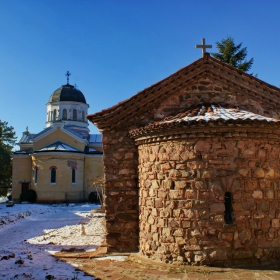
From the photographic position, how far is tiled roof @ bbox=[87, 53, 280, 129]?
29.7ft

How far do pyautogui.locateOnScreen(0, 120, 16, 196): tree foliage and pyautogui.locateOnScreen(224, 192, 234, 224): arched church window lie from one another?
1153 inches

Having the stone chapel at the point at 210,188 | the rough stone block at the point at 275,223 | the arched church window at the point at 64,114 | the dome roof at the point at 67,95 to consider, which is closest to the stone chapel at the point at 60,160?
the arched church window at the point at 64,114

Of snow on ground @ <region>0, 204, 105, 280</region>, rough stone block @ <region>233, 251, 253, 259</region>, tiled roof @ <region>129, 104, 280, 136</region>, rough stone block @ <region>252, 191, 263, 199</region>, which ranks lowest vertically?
snow on ground @ <region>0, 204, 105, 280</region>

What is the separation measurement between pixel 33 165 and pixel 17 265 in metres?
21.3

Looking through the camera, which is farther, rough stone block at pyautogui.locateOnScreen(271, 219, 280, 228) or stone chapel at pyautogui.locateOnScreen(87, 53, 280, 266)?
rough stone block at pyautogui.locateOnScreen(271, 219, 280, 228)

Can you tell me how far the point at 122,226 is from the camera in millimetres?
8805

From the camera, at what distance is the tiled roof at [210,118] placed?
23.7 feet

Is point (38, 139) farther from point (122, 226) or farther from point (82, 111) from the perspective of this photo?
point (122, 226)

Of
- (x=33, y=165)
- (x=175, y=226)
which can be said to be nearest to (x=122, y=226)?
(x=175, y=226)

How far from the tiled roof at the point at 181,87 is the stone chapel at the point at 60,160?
18.7 m

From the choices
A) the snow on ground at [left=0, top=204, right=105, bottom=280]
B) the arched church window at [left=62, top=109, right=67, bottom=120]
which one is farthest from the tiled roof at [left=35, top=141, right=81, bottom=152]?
the snow on ground at [left=0, top=204, right=105, bottom=280]

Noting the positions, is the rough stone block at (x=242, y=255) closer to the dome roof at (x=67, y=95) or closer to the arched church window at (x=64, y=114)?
the arched church window at (x=64, y=114)

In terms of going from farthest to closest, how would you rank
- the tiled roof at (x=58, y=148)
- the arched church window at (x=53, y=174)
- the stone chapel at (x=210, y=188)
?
the tiled roof at (x=58, y=148) → the arched church window at (x=53, y=174) → the stone chapel at (x=210, y=188)

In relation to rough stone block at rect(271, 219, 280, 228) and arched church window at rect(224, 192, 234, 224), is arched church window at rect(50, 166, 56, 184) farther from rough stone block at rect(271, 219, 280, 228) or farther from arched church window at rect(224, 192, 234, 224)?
rough stone block at rect(271, 219, 280, 228)
